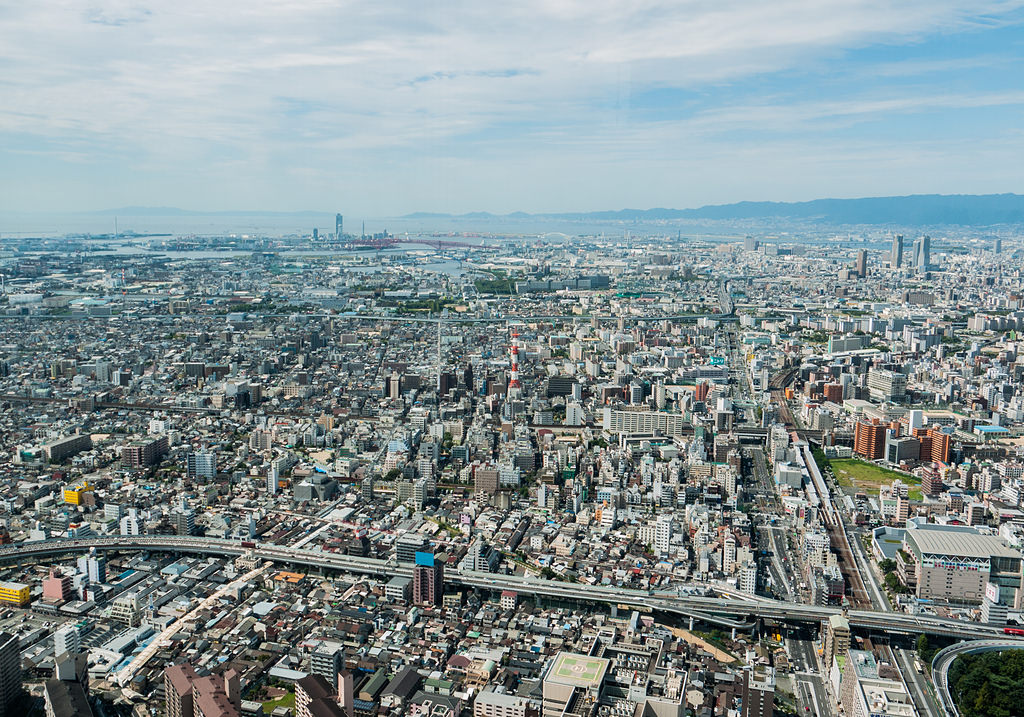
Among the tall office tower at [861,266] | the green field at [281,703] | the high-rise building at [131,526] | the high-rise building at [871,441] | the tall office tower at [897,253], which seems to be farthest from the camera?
the tall office tower at [897,253]

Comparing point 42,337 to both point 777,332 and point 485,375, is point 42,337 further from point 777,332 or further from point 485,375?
point 777,332

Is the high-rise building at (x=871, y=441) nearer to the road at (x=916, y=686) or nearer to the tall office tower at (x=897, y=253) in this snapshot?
the road at (x=916, y=686)

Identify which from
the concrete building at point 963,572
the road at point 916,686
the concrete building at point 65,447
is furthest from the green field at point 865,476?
the concrete building at point 65,447

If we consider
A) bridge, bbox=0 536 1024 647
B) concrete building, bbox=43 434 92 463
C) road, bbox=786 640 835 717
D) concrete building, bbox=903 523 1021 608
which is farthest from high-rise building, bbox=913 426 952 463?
concrete building, bbox=43 434 92 463

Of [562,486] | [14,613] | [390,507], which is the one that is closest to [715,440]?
[562,486]

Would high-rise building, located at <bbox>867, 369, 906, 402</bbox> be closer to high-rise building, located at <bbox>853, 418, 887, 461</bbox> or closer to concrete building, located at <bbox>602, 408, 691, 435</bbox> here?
high-rise building, located at <bbox>853, 418, 887, 461</bbox>
